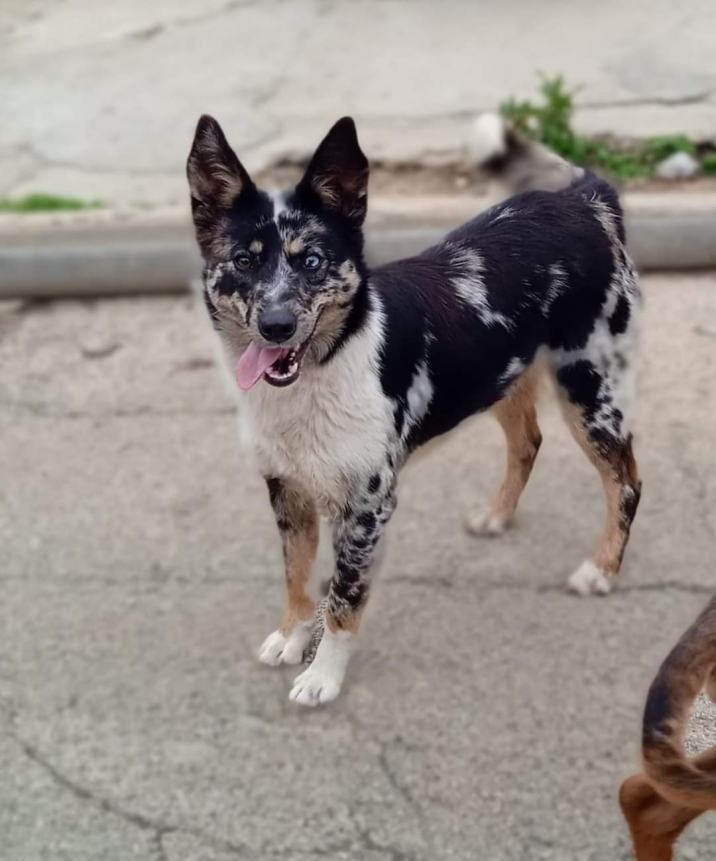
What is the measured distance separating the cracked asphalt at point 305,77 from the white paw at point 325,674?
3.62 meters

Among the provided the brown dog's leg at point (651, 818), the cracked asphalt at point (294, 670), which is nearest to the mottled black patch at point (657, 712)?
the brown dog's leg at point (651, 818)

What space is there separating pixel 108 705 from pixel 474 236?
5.74ft

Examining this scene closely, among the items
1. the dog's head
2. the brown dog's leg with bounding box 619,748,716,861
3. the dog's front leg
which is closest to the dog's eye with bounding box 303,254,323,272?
the dog's head

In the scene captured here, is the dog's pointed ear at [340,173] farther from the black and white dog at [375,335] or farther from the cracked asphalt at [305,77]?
the cracked asphalt at [305,77]

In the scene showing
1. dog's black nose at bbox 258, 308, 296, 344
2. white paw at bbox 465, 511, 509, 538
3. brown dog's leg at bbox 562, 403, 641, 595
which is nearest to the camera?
dog's black nose at bbox 258, 308, 296, 344

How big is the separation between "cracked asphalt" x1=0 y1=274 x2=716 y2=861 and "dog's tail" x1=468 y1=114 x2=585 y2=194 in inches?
28.9

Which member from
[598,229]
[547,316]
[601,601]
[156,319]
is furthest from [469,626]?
[156,319]

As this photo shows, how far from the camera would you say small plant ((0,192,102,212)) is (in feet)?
20.1

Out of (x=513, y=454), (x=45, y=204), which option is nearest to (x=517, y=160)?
(x=513, y=454)

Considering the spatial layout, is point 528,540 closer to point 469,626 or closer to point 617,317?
point 469,626

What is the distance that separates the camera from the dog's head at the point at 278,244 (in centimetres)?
272

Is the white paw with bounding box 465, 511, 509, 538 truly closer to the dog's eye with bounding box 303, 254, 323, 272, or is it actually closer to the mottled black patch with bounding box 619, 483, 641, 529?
the mottled black patch with bounding box 619, 483, 641, 529

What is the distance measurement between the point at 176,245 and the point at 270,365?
282cm

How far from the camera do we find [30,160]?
22.4 feet
